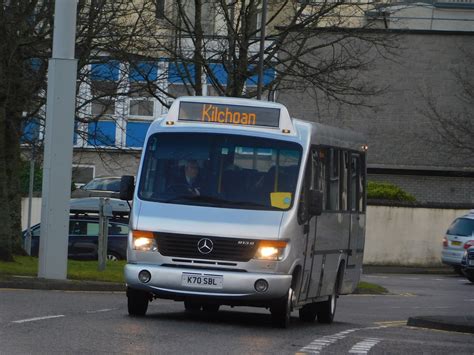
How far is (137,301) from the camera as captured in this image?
16672 millimetres

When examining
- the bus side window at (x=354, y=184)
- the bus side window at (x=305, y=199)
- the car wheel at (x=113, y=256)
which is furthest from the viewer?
the car wheel at (x=113, y=256)

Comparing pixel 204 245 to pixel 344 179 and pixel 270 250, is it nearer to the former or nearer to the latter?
pixel 270 250

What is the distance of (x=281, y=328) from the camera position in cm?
1655

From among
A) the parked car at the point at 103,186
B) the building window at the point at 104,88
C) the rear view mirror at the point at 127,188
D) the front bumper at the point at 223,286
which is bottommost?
the front bumper at the point at 223,286

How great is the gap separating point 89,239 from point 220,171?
19.4 meters

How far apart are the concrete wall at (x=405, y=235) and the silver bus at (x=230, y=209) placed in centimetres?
2844

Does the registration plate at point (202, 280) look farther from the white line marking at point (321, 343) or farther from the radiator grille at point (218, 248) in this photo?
the white line marking at point (321, 343)

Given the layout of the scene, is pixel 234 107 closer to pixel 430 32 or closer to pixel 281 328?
pixel 281 328

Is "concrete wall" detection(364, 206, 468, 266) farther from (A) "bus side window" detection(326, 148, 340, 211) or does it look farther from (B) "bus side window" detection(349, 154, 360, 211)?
(A) "bus side window" detection(326, 148, 340, 211)

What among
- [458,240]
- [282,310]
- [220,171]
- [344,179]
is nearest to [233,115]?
[220,171]

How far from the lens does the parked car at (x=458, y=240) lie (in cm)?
4200

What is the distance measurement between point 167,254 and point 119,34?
12.1m

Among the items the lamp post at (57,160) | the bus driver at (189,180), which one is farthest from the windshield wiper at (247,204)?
the lamp post at (57,160)

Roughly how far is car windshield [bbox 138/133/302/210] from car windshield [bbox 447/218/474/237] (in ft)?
86.1
